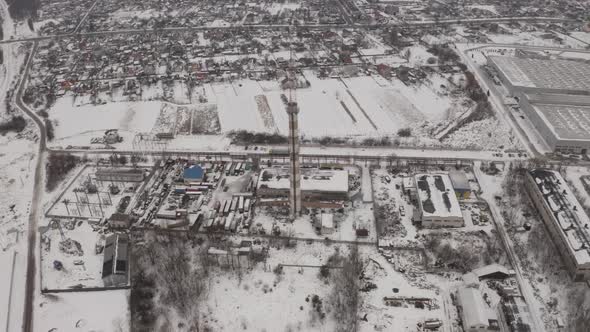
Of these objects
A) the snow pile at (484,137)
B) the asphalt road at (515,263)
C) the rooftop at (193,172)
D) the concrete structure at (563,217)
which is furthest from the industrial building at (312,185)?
the concrete structure at (563,217)

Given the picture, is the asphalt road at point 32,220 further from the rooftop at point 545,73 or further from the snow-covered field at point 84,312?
the rooftop at point 545,73

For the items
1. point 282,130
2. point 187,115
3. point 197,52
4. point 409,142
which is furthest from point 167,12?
point 409,142

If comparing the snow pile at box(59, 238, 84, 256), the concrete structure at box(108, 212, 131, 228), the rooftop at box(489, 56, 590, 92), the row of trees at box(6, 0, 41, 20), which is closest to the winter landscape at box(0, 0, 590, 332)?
the snow pile at box(59, 238, 84, 256)

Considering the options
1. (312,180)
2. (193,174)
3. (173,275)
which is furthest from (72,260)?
(312,180)

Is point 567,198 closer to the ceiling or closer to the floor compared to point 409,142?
closer to the floor

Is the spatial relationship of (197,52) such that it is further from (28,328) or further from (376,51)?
(28,328)

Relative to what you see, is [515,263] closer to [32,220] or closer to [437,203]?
[437,203]
